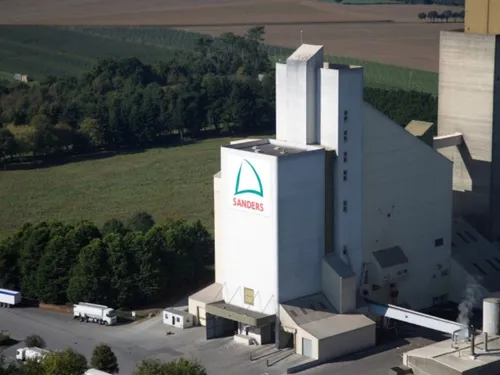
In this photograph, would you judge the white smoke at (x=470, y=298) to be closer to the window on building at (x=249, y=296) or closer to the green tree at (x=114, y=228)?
the window on building at (x=249, y=296)

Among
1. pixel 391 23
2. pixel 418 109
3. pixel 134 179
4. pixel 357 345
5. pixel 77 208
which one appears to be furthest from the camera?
pixel 391 23

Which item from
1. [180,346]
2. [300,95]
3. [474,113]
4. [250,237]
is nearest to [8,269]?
[180,346]

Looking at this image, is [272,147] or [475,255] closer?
[272,147]

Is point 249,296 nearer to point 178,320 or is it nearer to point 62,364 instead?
point 178,320

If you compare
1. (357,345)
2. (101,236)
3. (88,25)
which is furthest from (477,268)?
(88,25)

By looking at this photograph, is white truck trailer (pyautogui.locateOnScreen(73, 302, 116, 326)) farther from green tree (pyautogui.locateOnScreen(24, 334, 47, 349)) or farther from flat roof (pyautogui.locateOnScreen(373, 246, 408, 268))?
flat roof (pyautogui.locateOnScreen(373, 246, 408, 268))

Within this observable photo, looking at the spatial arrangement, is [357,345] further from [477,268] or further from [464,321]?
[477,268]

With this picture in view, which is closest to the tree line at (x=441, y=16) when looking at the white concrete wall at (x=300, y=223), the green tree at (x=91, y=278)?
the green tree at (x=91, y=278)
